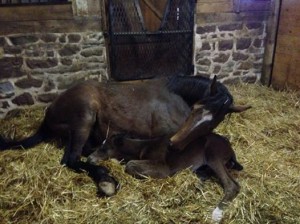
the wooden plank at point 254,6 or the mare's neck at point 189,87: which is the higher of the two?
the wooden plank at point 254,6

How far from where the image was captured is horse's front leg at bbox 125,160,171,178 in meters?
2.65

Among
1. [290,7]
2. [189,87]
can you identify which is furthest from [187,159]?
[290,7]

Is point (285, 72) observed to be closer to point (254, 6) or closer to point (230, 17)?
point (254, 6)

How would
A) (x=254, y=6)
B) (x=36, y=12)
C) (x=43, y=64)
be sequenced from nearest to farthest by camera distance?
(x=36, y=12), (x=43, y=64), (x=254, y=6)

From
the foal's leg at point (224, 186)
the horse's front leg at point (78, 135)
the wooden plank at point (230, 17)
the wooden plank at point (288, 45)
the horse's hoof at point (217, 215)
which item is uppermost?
the wooden plank at point (230, 17)

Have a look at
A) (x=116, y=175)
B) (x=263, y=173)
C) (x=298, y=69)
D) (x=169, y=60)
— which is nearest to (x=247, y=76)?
(x=298, y=69)

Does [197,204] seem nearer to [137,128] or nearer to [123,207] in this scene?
[123,207]

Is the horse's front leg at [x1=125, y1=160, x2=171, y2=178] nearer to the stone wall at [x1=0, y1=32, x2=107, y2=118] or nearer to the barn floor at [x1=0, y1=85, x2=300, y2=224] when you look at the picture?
A: the barn floor at [x1=0, y1=85, x2=300, y2=224]

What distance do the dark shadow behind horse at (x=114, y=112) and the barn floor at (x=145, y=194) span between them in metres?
0.25

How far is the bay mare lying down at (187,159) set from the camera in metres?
2.56

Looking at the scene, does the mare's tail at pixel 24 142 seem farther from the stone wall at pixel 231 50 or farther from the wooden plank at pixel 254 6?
the wooden plank at pixel 254 6

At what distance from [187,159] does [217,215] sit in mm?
609

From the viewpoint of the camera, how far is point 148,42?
4.57 metres

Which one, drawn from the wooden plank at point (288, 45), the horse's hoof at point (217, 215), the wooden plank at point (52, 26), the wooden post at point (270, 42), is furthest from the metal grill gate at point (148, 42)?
the horse's hoof at point (217, 215)
